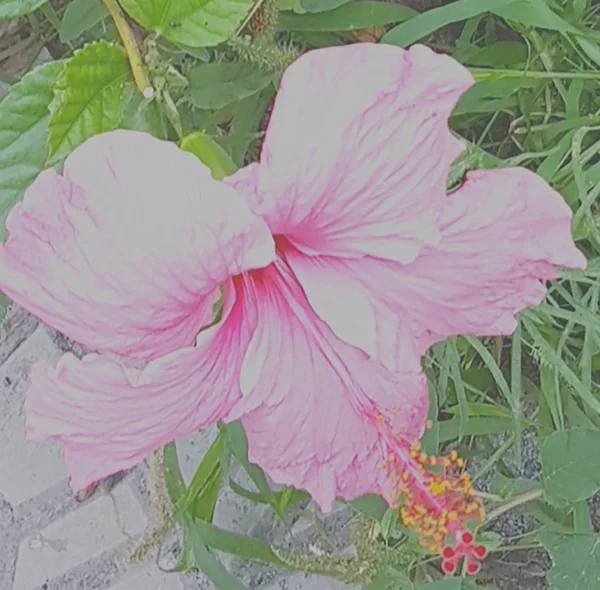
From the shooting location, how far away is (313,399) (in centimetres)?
63

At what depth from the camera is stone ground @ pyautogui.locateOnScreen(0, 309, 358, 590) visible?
3.99 feet

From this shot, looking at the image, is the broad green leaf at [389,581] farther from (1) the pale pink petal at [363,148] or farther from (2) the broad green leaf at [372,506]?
(1) the pale pink petal at [363,148]

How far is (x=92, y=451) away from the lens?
566 millimetres

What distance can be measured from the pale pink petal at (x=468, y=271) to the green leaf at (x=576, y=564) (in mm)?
268

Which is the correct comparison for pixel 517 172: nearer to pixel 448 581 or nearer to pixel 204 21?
pixel 204 21

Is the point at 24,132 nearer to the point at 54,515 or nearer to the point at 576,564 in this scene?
the point at 576,564

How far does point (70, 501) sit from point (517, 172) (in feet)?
2.78

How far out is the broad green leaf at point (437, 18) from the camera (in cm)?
79

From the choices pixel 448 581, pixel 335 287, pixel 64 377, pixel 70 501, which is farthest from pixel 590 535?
pixel 70 501

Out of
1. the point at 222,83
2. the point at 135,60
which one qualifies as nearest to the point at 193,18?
the point at 135,60

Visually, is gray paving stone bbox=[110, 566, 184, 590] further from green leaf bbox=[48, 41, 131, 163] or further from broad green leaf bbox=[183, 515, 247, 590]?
green leaf bbox=[48, 41, 131, 163]

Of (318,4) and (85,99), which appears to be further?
(318,4)

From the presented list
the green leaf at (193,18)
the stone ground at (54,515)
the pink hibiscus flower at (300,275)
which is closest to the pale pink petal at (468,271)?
the pink hibiscus flower at (300,275)

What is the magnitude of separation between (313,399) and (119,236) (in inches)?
7.5
